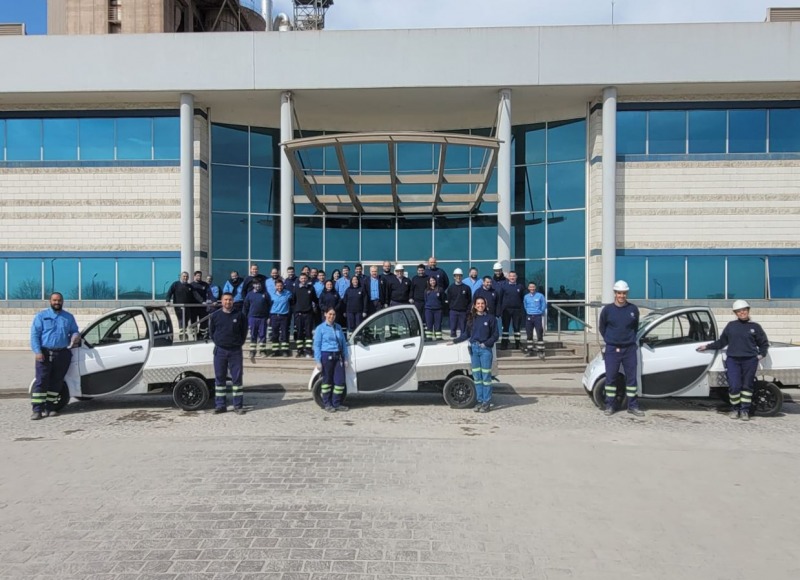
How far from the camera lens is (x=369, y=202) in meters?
18.8

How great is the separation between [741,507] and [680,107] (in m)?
15.6

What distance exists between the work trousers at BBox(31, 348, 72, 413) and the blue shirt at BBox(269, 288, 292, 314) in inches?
174

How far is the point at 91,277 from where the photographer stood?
58.6ft

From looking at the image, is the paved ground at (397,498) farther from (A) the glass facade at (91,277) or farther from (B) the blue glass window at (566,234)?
(B) the blue glass window at (566,234)

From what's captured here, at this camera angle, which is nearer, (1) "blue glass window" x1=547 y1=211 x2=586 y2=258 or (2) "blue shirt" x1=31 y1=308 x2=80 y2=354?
(2) "blue shirt" x1=31 y1=308 x2=80 y2=354

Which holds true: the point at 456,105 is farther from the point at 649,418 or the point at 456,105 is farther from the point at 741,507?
the point at 741,507

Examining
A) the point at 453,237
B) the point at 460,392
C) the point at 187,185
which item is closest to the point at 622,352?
the point at 460,392

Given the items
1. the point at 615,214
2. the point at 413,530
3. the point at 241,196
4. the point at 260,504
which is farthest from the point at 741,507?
the point at 241,196

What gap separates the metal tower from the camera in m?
30.6

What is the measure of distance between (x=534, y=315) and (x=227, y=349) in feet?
23.7

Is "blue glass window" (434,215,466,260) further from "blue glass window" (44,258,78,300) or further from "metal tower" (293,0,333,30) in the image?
"metal tower" (293,0,333,30)

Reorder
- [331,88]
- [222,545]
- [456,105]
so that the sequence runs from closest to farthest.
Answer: [222,545]
[331,88]
[456,105]


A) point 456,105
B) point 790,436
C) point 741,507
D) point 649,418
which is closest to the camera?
point 741,507

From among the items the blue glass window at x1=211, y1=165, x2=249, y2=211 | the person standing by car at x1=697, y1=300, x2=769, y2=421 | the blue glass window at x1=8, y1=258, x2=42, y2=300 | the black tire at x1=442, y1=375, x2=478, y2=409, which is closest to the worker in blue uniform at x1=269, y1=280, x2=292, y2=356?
the black tire at x1=442, y1=375, x2=478, y2=409
